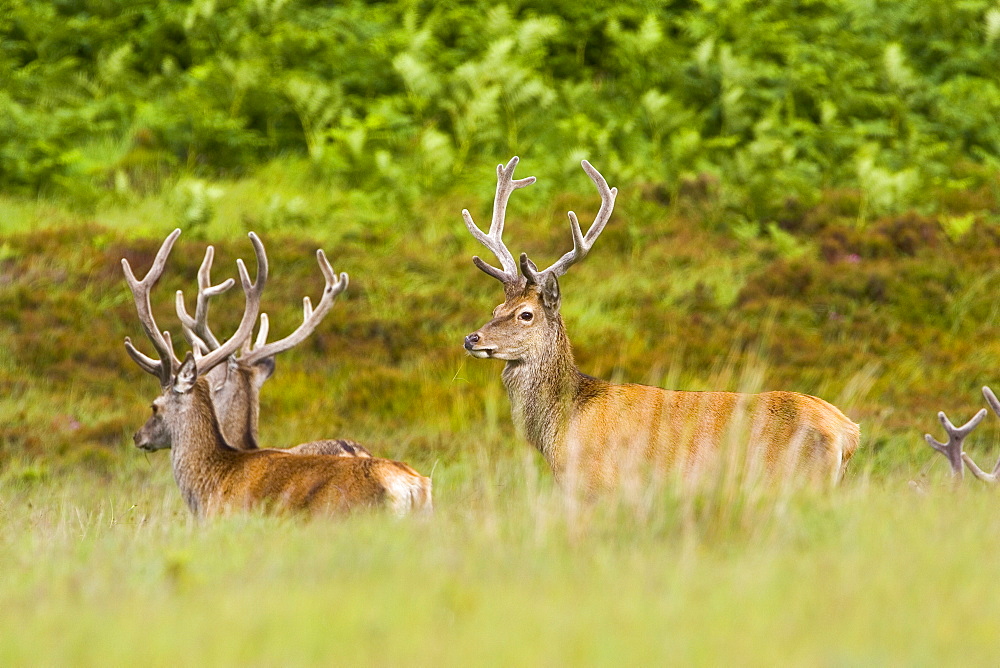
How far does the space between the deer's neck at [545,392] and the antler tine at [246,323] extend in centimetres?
188

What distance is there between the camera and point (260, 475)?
7.28 meters

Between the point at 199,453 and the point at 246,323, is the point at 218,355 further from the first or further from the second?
the point at 199,453

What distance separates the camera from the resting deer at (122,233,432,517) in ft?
21.6

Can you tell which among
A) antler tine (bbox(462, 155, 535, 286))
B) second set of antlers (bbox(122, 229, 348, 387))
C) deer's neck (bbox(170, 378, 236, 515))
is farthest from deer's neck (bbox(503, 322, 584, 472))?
second set of antlers (bbox(122, 229, 348, 387))

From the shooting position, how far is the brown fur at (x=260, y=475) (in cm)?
658

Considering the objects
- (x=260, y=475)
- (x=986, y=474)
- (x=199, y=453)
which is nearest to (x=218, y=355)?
(x=199, y=453)

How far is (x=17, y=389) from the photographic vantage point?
1184 centimetres

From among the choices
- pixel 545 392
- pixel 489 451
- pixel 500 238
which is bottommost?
pixel 489 451

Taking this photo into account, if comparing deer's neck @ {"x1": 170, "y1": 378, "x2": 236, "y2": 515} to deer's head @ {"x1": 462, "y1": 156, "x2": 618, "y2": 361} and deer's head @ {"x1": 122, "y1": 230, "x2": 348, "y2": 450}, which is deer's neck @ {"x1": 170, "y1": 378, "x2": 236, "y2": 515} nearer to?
deer's head @ {"x1": 122, "y1": 230, "x2": 348, "y2": 450}

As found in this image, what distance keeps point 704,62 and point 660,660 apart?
16.4m

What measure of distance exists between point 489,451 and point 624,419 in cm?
251

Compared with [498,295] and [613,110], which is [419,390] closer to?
[498,295]

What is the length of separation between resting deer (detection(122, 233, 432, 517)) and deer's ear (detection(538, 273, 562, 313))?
1.30 m

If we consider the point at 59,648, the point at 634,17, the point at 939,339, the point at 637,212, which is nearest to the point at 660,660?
the point at 59,648
